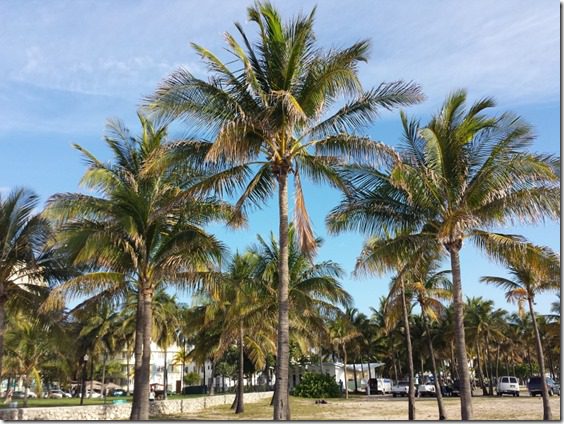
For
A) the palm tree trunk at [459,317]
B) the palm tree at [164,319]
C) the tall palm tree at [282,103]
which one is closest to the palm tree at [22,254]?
the tall palm tree at [282,103]

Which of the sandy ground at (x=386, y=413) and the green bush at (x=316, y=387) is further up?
the green bush at (x=316, y=387)

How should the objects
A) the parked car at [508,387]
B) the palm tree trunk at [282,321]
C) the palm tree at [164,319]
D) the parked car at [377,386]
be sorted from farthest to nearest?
the parked car at [377,386]
the parked car at [508,387]
the palm tree at [164,319]
the palm tree trunk at [282,321]

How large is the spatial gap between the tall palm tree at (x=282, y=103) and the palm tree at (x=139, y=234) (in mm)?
3050

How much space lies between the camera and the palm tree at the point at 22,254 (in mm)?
16016

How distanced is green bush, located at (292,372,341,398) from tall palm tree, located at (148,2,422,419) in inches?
1364

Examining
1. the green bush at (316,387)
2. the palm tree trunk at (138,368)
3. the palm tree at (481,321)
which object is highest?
the palm tree at (481,321)

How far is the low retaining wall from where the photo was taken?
16.8m

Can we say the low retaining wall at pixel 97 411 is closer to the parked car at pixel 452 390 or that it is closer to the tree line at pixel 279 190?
the tree line at pixel 279 190

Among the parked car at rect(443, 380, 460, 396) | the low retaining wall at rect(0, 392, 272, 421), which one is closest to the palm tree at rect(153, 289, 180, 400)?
the low retaining wall at rect(0, 392, 272, 421)

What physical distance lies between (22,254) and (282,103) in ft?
32.7

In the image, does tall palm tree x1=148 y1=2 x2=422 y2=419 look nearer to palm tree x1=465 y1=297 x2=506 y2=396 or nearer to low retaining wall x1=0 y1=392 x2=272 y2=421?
low retaining wall x1=0 y1=392 x2=272 y2=421

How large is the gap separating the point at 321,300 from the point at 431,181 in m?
12.4

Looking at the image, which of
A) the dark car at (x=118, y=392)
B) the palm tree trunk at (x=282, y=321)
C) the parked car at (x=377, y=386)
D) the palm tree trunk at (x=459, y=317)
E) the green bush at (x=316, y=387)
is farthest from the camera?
the dark car at (x=118, y=392)

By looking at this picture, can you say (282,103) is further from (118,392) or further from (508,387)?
(118,392)
